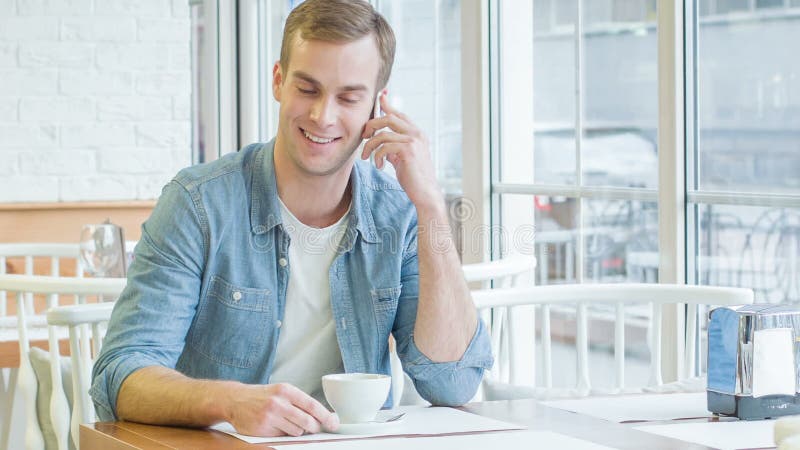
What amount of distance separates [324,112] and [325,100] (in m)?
0.02

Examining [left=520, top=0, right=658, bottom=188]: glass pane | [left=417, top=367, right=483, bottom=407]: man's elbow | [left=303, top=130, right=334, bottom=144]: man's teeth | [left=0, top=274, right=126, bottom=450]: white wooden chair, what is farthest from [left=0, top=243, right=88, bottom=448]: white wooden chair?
[left=520, top=0, right=658, bottom=188]: glass pane

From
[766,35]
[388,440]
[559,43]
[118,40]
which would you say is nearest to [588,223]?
[559,43]

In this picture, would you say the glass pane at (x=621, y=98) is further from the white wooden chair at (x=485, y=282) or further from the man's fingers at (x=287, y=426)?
the man's fingers at (x=287, y=426)

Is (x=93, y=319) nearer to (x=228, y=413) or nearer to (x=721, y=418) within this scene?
(x=228, y=413)

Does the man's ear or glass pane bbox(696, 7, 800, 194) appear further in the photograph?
glass pane bbox(696, 7, 800, 194)

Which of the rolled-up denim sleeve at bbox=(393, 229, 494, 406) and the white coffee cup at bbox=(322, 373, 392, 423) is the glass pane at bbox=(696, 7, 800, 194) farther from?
the white coffee cup at bbox=(322, 373, 392, 423)

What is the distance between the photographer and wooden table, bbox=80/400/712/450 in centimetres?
123

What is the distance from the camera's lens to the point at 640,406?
1482 millimetres

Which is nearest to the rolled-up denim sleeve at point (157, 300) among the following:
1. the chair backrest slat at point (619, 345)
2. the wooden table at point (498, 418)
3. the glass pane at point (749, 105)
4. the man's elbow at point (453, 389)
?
the wooden table at point (498, 418)

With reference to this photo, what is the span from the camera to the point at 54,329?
1.76 metres

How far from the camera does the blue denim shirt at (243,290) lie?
1541mm

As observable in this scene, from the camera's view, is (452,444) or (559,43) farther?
(559,43)

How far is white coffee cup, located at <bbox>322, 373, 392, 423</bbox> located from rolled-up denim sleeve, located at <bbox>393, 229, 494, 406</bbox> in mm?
266

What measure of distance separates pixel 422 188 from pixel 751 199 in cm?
86
